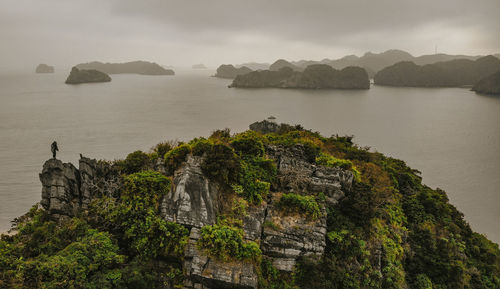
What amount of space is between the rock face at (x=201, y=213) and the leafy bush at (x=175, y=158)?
1.03ft

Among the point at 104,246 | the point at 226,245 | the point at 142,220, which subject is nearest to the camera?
the point at 104,246

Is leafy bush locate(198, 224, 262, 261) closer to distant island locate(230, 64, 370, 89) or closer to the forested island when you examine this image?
the forested island

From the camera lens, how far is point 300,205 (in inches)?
476

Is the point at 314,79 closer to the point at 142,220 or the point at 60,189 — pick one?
the point at 142,220

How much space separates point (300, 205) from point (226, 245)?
4.39 metres

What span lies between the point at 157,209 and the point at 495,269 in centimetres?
2056

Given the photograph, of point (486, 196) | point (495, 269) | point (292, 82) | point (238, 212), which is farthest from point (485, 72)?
point (238, 212)

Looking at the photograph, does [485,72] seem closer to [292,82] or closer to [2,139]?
[292,82]

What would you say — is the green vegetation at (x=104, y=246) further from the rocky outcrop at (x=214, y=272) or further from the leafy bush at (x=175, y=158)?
the leafy bush at (x=175, y=158)

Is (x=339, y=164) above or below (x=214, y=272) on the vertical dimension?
above

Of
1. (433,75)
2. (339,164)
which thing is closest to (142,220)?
(339,164)

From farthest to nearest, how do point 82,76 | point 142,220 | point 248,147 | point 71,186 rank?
1. point 82,76
2. point 248,147
3. point 71,186
4. point 142,220

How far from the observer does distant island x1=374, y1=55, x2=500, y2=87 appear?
7318 inches

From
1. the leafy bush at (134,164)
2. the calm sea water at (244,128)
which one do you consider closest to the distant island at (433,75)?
the calm sea water at (244,128)
